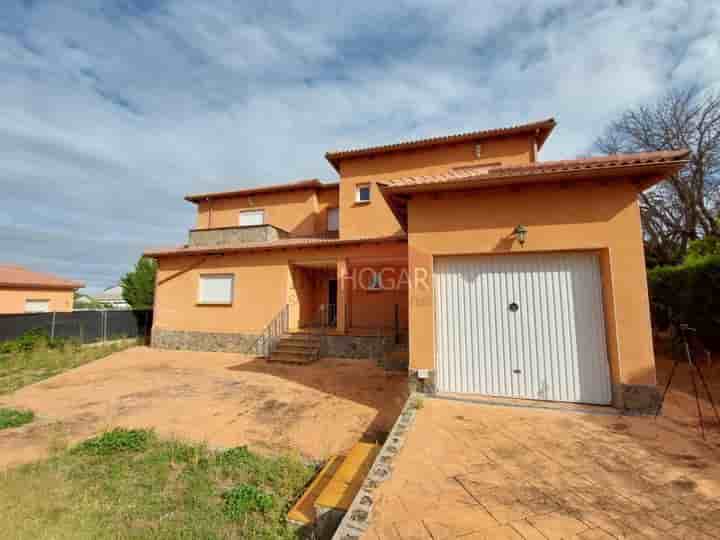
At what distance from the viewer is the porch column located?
11.7 m

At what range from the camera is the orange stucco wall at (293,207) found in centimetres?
1598

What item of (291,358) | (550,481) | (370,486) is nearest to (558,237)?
(550,481)

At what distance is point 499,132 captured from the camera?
11.5m

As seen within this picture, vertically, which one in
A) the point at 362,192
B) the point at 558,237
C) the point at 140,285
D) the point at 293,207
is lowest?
the point at 558,237

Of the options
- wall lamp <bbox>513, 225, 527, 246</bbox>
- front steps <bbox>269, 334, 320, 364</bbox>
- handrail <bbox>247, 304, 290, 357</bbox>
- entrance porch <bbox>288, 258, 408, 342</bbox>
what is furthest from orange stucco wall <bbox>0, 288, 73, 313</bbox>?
wall lamp <bbox>513, 225, 527, 246</bbox>

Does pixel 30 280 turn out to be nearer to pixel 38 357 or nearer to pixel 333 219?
pixel 38 357

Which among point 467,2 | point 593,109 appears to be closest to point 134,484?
point 467,2

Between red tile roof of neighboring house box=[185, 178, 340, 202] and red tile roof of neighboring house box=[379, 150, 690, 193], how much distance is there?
409 inches

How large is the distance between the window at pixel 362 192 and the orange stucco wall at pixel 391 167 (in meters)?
0.18

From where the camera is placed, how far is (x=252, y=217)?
17.1m

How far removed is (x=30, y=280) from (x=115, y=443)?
2596 centimetres

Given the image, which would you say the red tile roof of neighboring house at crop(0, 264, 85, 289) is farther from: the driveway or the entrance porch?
the entrance porch

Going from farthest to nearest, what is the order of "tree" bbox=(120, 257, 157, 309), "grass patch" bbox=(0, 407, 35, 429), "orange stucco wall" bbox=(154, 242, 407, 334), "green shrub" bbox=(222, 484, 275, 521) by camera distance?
"tree" bbox=(120, 257, 157, 309) < "orange stucco wall" bbox=(154, 242, 407, 334) < "grass patch" bbox=(0, 407, 35, 429) < "green shrub" bbox=(222, 484, 275, 521)

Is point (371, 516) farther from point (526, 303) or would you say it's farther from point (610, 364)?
point (610, 364)
